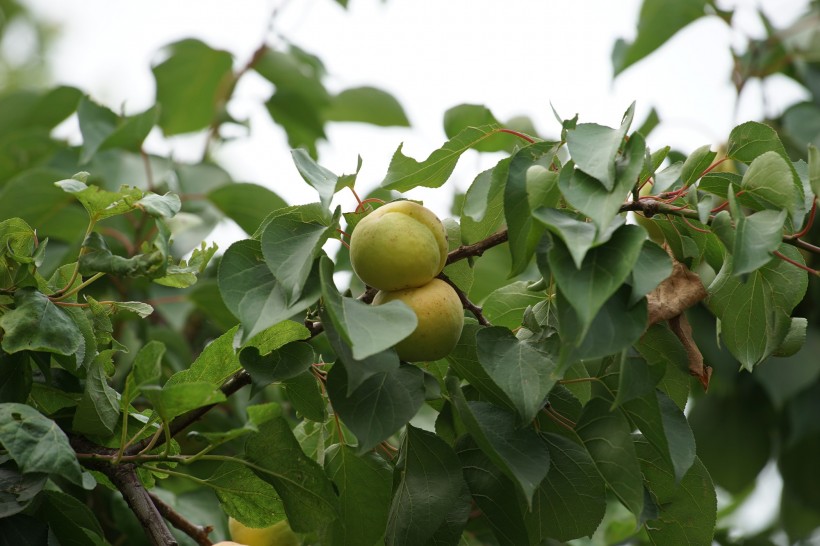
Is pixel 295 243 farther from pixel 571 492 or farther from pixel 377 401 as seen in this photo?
pixel 571 492

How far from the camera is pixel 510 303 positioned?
85 centimetres

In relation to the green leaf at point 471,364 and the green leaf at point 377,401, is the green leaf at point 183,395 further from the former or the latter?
the green leaf at point 471,364

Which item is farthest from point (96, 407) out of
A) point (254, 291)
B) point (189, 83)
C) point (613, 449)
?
point (189, 83)

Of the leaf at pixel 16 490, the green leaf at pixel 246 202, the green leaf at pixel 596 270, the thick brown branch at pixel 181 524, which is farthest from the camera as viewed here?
the green leaf at pixel 246 202

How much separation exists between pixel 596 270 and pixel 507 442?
16 cm

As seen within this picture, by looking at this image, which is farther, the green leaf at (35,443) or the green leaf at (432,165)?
the green leaf at (432,165)

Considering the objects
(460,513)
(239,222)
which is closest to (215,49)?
(239,222)

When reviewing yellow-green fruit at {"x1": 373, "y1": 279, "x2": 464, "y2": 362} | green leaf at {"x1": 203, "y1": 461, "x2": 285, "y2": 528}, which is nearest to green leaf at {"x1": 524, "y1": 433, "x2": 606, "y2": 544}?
yellow-green fruit at {"x1": 373, "y1": 279, "x2": 464, "y2": 362}

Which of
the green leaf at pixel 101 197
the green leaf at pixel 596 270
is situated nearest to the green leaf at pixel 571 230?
the green leaf at pixel 596 270

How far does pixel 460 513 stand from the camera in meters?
0.75

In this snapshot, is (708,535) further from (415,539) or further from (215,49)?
(215,49)

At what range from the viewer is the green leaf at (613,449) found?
26.9 inches

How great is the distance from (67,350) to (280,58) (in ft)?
3.87

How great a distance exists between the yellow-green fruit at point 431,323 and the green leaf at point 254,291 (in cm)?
8
